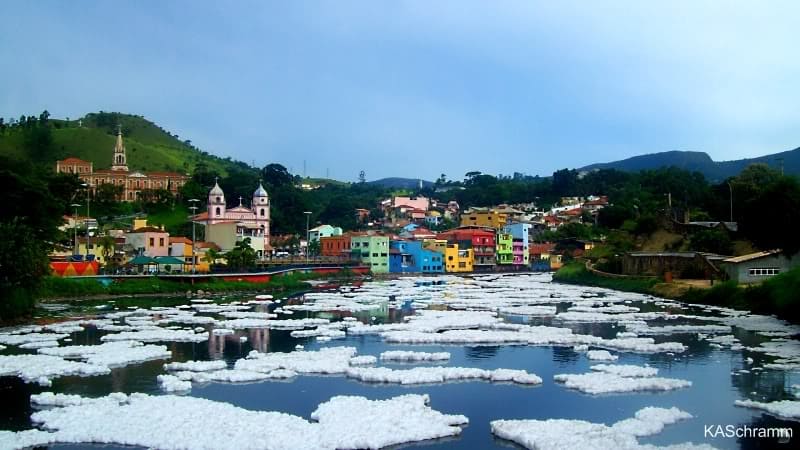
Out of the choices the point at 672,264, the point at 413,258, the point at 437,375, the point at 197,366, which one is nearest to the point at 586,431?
the point at 437,375

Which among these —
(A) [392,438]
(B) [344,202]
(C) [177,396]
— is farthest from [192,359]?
(B) [344,202]

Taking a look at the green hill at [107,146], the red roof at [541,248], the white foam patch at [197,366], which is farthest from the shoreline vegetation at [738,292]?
the green hill at [107,146]

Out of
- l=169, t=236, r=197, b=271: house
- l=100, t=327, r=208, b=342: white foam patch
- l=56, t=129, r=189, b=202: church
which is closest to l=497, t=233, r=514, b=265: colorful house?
l=56, t=129, r=189, b=202: church

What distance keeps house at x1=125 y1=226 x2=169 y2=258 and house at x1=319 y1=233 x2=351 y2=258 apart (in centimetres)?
2013

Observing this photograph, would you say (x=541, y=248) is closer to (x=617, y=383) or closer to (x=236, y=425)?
(x=617, y=383)

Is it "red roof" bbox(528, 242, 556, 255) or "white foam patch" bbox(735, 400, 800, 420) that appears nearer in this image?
"white foam patch" bbox(735, 400, 800, 420)

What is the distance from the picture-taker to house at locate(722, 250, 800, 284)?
3618cm

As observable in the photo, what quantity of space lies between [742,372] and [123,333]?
20.2m

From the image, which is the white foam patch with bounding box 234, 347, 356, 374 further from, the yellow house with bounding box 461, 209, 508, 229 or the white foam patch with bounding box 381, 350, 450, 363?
the yellow house with bounding box 461, 209, 508, 229

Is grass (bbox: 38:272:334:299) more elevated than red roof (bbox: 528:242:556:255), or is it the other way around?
red roof (bbox: 528:242:556:255)

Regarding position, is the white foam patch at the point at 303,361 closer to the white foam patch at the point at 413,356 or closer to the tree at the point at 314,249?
the white foam patch at the point at 413,356

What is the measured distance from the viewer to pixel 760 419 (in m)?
14.6

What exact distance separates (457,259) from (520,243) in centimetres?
1038

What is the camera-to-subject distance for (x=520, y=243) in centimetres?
8862
